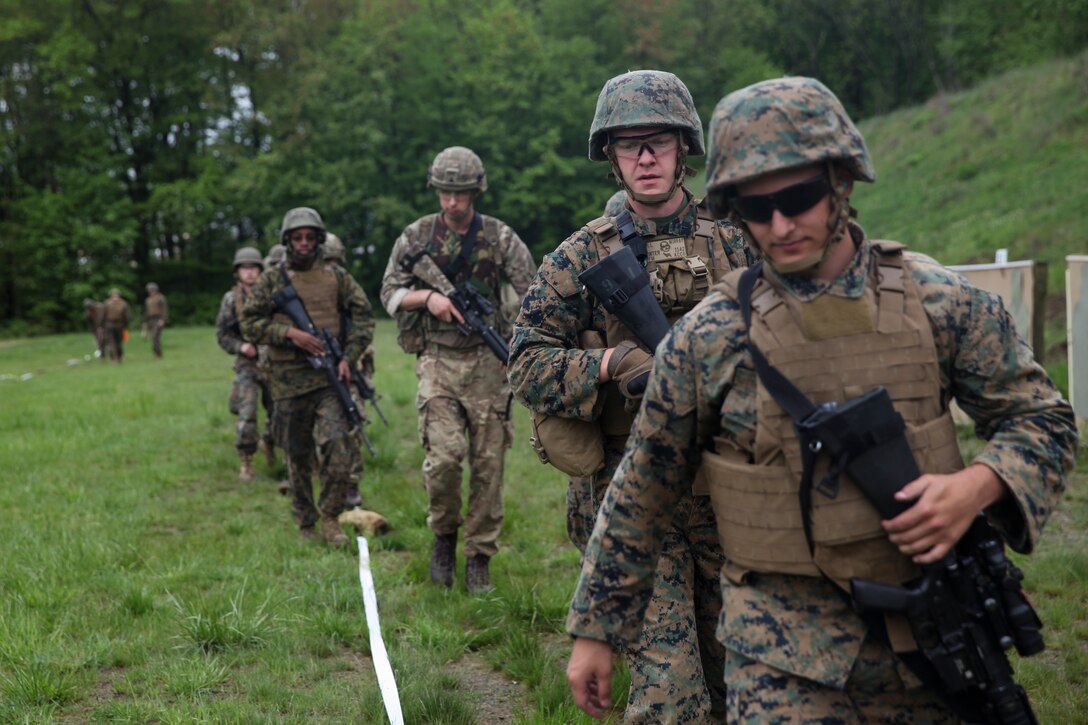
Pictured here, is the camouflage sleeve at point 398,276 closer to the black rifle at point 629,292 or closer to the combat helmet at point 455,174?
the combat helmet at point 455,174

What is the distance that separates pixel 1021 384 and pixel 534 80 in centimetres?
4369

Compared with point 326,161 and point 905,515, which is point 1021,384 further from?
point 326,161

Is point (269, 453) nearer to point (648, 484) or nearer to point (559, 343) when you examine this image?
point (559, 343)

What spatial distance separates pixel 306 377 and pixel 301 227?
107cm

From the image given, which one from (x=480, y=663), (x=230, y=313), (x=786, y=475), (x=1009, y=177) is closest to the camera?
(x=786, y=475)

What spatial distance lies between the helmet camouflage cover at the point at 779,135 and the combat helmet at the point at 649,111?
1.48 meters

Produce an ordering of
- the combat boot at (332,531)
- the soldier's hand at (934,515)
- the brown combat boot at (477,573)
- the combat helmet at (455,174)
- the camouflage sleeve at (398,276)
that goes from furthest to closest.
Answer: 1. the combat boot at (332,531)
2. the camouflage sleeve at (398,276)
3. the combat helmet at (455,174)
4. the brown combat boot at (477,573)
5. the soldier's hand at (934,515)

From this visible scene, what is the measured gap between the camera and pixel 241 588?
6547 mm

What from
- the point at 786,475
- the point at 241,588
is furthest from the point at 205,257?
the point at 786,475

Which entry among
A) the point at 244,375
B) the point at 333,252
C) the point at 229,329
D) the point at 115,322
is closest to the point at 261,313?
the point at 333,252

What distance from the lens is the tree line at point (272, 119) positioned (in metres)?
44.2

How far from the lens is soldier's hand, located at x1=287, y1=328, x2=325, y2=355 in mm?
8039

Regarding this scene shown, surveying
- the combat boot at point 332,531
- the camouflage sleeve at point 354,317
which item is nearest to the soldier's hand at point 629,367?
the combat boot at point 332,531

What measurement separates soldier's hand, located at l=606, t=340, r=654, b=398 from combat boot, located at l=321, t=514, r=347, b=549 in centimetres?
443
